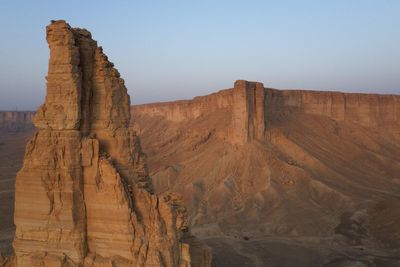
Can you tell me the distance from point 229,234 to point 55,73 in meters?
29.0

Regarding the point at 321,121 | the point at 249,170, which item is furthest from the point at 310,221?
the point at 321,121

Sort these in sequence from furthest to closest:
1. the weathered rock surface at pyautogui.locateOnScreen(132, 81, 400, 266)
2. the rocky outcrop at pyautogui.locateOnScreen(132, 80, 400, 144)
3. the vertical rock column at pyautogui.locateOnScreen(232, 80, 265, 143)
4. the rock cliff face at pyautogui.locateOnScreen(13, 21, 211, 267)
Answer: the rocky outcrop at pyautogui.locateOnScreen(132, 80, 400, 144)
the vertical rock column at pyautogui.locateOnScreen(232, 80, 265, 143)
the weathered rock surface at pyautogui.locateOnScreen(132, 81, 400, 266)
the rock cliff face at pyautogui.locateOnScreen(13, 21, 211, 267)

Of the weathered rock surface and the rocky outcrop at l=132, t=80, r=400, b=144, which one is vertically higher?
the rocky outcrop at l=132, t=80, r=400, b=144

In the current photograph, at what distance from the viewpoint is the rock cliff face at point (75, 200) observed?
1183cm

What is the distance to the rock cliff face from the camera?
11.8 meters

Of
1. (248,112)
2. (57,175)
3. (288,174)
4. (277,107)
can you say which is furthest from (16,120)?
(57,175)

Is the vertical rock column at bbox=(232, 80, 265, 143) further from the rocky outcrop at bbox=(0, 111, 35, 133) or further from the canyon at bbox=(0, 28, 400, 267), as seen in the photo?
the rocky outcrop at bbox=(0, 111, 35, 133)

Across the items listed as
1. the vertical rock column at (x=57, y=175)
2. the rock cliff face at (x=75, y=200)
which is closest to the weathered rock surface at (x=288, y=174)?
the rock cliff face at (x=75, y=200)

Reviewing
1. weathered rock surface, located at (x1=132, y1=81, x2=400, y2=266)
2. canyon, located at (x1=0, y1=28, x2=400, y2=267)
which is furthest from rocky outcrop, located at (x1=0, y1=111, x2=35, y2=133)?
weathered rock surface, located at (x1=132, y1=81, x2=400, y2=266)

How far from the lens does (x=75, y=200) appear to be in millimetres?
11992

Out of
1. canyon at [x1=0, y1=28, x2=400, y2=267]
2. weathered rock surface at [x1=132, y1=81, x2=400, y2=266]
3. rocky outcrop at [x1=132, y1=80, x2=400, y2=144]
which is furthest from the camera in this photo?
rocky outcrop at [x1=132, y1=80, x2=400, y2=144]

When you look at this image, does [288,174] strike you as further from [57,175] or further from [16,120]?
[16,120]

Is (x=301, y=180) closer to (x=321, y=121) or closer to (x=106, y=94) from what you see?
(x=321, y=121)

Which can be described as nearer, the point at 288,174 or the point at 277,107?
the point at 288,174
